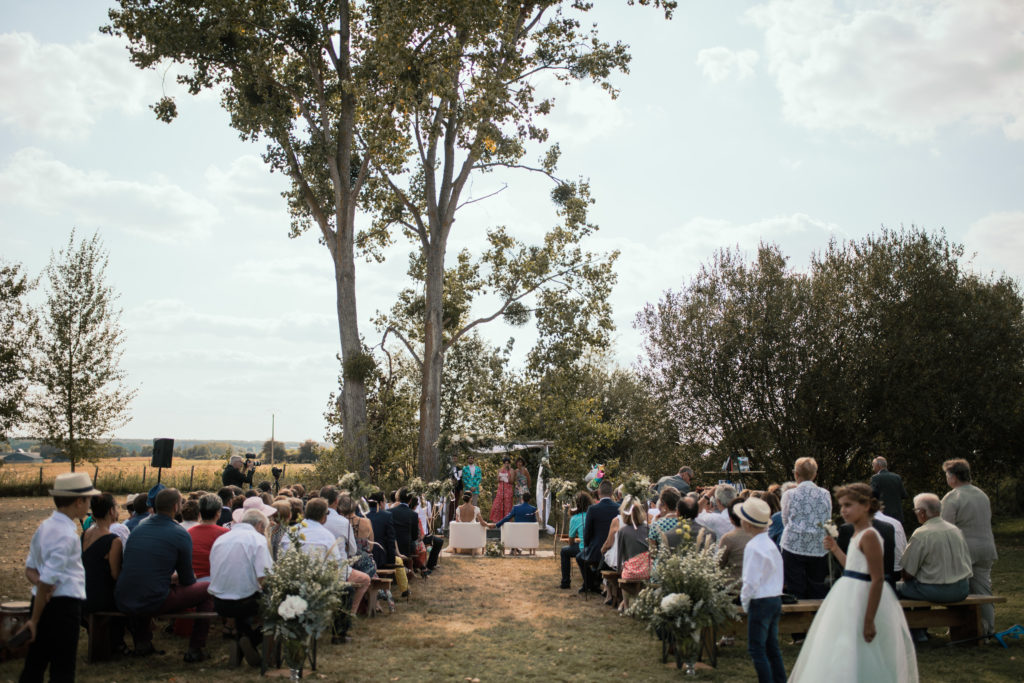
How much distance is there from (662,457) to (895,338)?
21.7 ft

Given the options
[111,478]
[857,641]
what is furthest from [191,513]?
[111,478]

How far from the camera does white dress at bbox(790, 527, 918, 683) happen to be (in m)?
4.99

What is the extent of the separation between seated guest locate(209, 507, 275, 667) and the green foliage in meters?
16.2

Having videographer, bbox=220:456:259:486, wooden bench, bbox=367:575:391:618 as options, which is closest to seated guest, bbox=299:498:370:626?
wooden bench, bbox=367:575:391:618

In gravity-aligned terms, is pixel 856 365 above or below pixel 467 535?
above

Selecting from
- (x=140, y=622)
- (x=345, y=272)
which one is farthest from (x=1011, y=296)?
(x=140, y=622)

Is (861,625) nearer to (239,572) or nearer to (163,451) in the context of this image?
(239,572)

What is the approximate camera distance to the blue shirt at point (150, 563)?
716 centimetres

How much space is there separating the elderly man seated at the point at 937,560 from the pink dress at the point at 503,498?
13.1 m

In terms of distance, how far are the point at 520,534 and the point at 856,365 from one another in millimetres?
9775

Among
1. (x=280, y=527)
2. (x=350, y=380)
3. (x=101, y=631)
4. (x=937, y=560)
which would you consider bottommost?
(x=101, y=631)

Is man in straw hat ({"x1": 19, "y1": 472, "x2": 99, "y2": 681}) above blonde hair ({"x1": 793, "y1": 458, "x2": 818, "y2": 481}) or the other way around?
the other way around

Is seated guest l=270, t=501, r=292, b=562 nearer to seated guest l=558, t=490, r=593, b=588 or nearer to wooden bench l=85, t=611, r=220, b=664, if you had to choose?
wooden bench l=85, t=611, r=220, b=664

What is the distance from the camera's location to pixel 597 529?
38.0 feet
